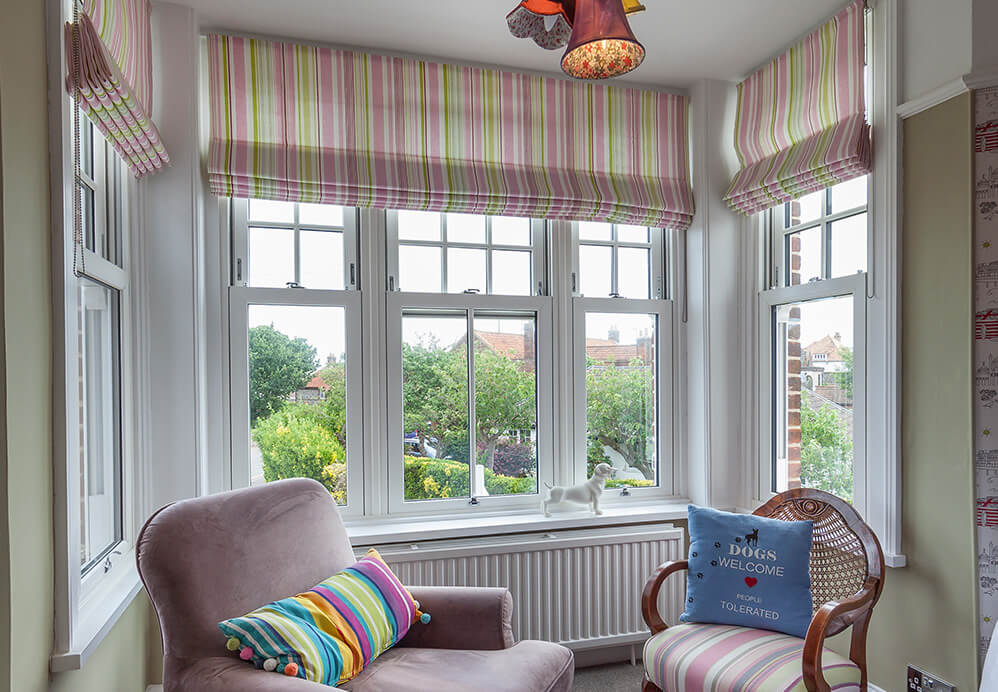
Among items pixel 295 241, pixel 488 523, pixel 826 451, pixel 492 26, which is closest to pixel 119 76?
pixel 295 241

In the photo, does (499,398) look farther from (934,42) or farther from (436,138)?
(934,42)

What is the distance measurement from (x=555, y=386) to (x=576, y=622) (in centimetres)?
103

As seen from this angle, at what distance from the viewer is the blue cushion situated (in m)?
2.29

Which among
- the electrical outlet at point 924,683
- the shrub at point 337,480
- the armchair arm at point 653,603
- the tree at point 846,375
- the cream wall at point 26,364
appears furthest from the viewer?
the shrub at point 337,480

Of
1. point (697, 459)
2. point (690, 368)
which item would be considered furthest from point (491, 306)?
point (697, 459)

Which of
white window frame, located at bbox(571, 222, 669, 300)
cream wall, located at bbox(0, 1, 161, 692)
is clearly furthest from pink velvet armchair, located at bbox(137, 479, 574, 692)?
white window frame, located at bbox(571, 222, 669, 300)

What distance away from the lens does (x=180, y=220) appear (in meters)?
2.54

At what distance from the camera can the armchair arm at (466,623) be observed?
2172 mm

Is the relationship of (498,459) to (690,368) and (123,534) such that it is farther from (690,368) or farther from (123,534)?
(123,534)

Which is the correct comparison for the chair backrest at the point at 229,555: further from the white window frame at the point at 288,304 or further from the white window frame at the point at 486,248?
the white window frame at the point at 486,248

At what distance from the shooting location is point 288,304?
111 inches

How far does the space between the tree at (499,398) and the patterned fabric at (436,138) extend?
27.0 inches

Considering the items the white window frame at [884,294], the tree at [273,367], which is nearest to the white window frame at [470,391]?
the tree at [273,367]

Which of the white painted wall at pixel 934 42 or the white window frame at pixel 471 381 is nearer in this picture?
the white painted wall at pixel 934 42
